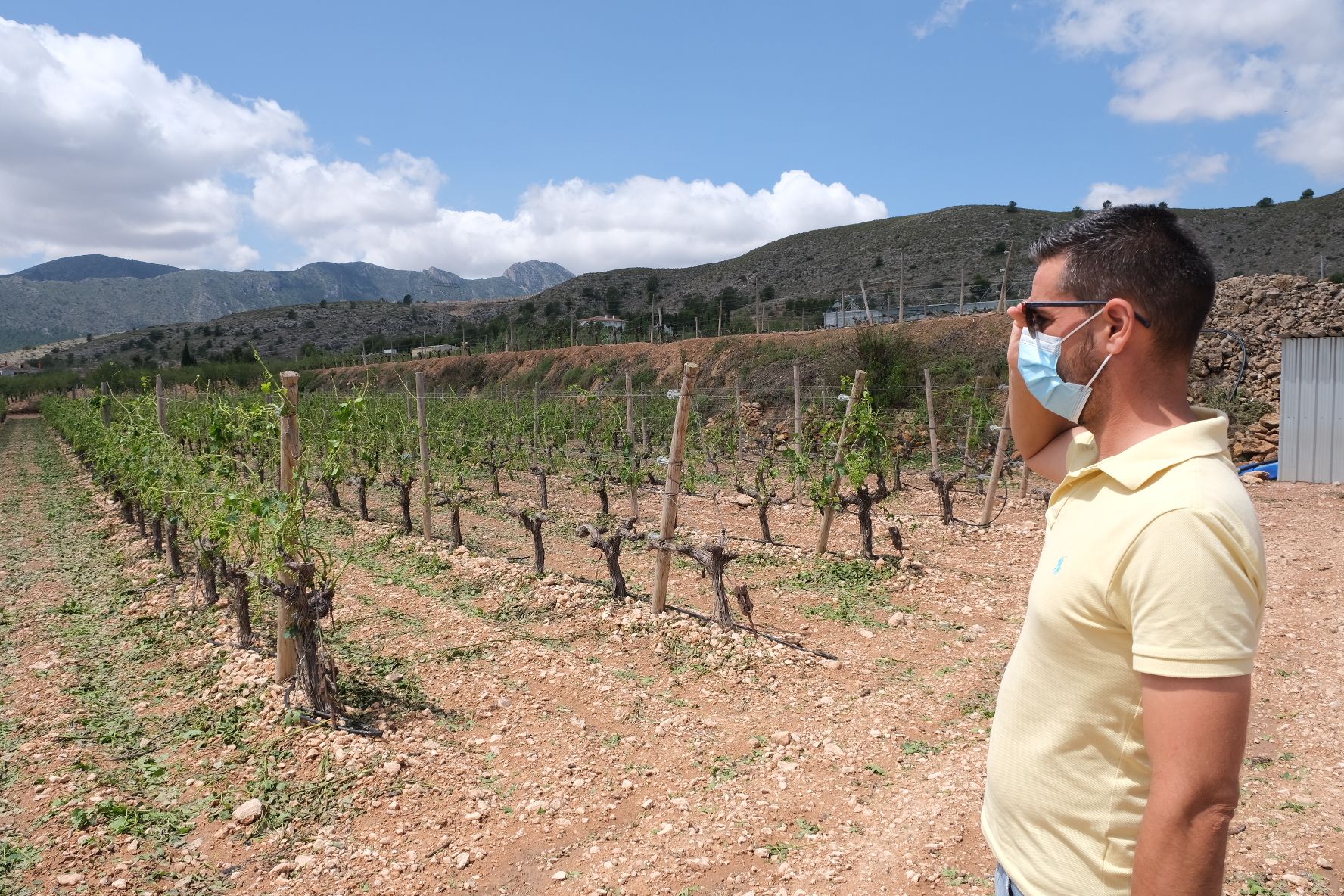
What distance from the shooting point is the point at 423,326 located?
65750mm

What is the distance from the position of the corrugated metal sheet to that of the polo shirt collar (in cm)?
1383

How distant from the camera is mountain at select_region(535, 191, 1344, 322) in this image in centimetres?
3384

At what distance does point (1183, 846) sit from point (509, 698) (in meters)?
4.00

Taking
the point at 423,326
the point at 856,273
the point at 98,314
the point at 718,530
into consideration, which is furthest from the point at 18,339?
the point at 718,530

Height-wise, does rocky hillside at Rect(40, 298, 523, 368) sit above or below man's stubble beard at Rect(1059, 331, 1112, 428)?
above

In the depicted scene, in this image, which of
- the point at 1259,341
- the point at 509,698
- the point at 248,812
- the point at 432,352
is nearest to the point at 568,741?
the point at 509,698

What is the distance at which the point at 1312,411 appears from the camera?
1163cm

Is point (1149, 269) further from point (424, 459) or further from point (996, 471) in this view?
point (424, 459)

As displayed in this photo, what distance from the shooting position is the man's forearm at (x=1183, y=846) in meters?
0.90

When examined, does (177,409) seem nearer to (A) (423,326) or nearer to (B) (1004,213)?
(B) (1004,213)

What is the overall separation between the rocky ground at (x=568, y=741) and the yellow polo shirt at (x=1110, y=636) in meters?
1.92

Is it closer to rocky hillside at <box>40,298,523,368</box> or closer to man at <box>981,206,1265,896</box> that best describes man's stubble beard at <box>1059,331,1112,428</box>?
man at <box>981,206,1265,896</box>

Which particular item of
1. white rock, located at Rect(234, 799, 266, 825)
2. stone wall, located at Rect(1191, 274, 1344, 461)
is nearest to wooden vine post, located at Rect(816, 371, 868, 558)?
white rock, located at Rect(234, 799, 266, 825)

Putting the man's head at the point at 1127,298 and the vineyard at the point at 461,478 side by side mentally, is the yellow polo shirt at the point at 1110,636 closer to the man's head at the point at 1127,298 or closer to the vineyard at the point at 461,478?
the man's head at the point at 1127,298
